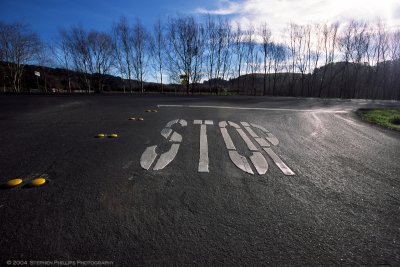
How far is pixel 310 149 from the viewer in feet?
16.9

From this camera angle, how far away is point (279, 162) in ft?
13.7

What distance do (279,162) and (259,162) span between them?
1.37 ft

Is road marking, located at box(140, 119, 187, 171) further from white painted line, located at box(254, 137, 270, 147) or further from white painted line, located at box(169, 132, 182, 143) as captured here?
white painted line, located at box(254, 137, 270, 147)

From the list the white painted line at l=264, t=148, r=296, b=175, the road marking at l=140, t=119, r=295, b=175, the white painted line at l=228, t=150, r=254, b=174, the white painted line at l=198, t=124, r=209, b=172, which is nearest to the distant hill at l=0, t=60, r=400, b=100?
the road marking at l=140, t=119, r=295, b=175

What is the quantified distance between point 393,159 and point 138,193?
18.1ft

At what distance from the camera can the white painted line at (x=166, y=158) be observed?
381cm

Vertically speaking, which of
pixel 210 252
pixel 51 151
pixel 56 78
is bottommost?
pixel 210 252

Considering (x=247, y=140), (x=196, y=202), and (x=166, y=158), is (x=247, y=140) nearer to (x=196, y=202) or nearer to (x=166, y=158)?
(x=166, y=158)

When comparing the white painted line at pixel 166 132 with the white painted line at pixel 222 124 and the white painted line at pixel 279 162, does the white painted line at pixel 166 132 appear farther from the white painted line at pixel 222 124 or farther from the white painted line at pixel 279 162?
the white painted line at pixel 279 162

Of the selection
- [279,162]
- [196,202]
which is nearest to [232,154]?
[279,162]

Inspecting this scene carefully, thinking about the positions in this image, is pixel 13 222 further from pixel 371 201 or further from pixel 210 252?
pixel 371 201

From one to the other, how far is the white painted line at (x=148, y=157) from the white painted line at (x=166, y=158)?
0.47ft

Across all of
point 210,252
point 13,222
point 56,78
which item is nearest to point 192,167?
point 210,252

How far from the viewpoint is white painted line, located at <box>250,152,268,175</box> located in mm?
3773
